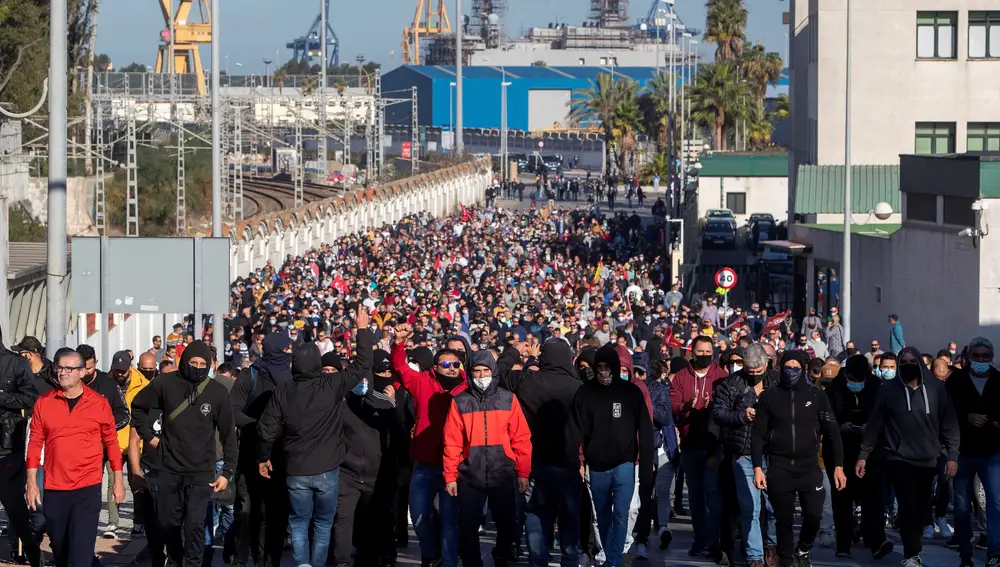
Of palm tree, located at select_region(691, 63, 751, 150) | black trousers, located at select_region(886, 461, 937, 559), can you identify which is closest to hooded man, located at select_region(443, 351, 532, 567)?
black trousers, located at select_region(886, 461, 937, 559)

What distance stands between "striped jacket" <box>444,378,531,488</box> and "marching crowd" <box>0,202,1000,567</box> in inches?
0.5

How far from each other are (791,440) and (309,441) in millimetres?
2939

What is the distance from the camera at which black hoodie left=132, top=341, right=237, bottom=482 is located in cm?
919

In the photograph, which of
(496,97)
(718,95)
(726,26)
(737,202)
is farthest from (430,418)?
(496,97)

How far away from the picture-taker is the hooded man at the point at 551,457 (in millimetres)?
9750

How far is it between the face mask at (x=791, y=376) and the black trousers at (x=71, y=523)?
415cm

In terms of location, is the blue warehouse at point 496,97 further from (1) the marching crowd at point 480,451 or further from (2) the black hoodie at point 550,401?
(2) the black hoodie at point 550,401

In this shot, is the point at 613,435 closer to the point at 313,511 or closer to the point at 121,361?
the point at 313,511

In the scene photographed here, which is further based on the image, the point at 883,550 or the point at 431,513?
the point at 883,550

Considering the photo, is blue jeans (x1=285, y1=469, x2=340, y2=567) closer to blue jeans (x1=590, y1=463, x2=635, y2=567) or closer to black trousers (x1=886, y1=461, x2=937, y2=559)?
blue jeans (x1=590, y1=463, x2=635, y2=567)

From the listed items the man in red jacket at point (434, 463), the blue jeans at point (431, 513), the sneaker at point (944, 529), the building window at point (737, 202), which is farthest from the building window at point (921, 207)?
the building window at point (737, 202)

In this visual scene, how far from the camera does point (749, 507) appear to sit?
992cm

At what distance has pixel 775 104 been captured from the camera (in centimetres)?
10856

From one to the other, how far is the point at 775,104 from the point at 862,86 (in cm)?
7244
